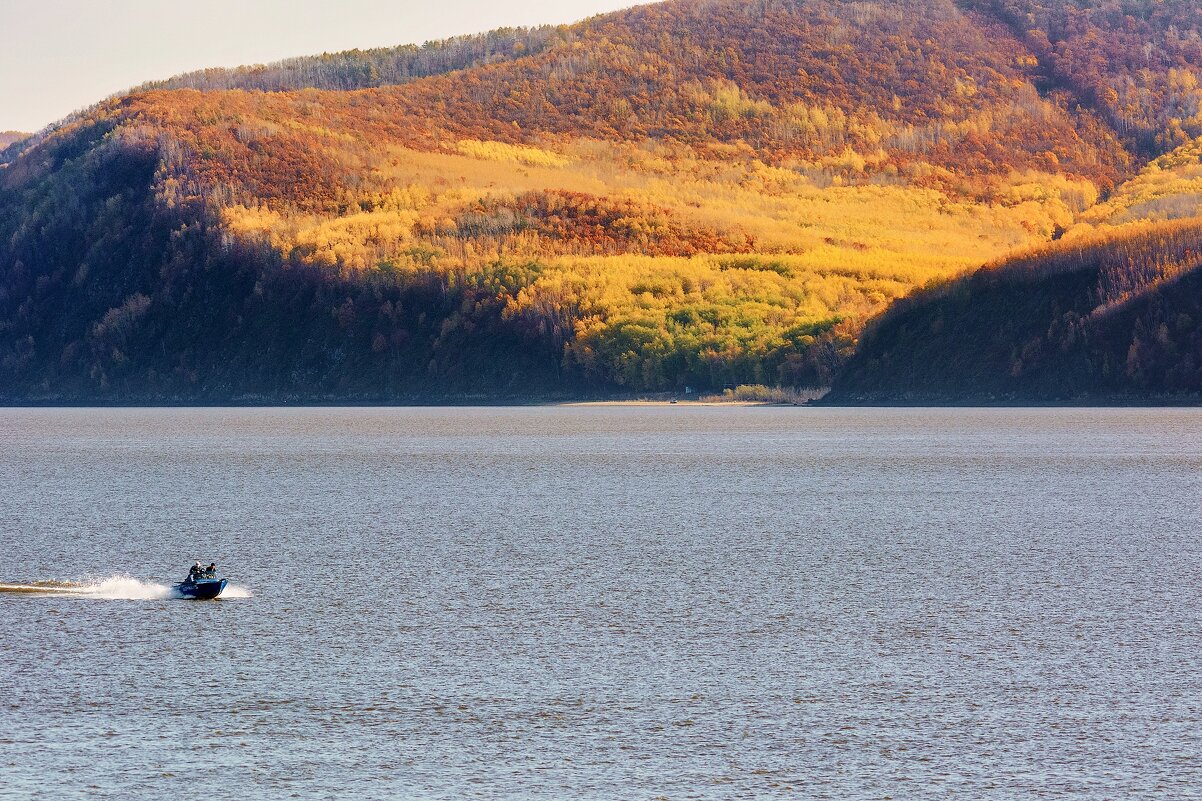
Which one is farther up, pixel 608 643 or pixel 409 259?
pixel 409 259

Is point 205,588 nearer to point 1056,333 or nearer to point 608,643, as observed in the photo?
point 608,643

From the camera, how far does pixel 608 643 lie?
1978 cm

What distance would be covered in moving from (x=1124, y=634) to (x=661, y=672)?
570 centimetres

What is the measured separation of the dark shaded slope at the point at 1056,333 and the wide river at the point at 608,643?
6713cm

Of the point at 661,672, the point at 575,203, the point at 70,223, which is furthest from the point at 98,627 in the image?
the point at 70,223

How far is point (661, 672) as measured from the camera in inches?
711

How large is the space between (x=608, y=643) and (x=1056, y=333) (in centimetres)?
9780

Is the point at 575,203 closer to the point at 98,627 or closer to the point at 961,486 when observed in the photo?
the point at 961,486

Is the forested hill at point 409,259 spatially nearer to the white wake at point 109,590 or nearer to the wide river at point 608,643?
the wide river at point 608,643

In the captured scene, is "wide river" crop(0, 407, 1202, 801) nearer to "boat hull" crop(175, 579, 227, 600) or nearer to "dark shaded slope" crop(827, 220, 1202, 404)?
"boat hull" crop(175, 579, 227, 600)

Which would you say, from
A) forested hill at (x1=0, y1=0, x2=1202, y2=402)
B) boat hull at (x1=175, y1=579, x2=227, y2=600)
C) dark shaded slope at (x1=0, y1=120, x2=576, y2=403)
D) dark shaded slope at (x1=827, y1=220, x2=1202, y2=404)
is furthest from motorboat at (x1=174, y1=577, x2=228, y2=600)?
dark shaded slope at (x1=0, y1=120, x2=576, y2=403)

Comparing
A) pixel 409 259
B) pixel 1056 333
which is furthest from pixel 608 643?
pixel 409 259

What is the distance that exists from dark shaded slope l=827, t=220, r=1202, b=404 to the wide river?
220ft

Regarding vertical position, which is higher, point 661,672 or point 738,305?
point 738,305
